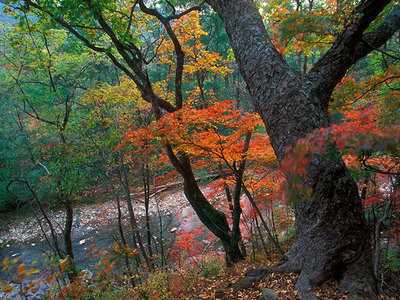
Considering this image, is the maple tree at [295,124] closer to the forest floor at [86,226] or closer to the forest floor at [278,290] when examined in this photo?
the forest floor at [278,290]

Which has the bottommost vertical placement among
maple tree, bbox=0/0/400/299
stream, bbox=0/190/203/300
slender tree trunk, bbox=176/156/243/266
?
stream, bbox=0/190/203/300

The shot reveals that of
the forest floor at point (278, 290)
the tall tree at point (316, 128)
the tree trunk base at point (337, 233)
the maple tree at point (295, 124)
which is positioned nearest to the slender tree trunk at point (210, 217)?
the maple tree at point (295, 124)

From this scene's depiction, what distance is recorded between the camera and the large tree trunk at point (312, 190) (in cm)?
307

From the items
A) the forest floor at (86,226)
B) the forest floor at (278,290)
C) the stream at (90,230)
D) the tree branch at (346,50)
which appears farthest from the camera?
the forest floor at (86,226)

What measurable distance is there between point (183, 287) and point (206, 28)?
16258 mm

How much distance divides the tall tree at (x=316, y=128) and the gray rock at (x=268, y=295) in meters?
0.28

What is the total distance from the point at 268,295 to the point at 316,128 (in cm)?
179

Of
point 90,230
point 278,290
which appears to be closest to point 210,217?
point 278,290

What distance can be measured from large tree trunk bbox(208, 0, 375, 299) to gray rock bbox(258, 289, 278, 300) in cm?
29

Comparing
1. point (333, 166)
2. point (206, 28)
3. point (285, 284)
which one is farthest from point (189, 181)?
point (206, 28)

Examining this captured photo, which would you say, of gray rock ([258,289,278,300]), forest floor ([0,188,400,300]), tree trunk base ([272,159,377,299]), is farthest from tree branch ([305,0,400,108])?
forest floor ([0,188,400,300])

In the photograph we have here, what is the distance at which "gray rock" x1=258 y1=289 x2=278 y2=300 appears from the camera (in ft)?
11.5

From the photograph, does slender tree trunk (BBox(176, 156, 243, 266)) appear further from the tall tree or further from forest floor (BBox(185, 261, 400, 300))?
the tall tree

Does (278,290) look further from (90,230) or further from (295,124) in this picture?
(90,230)
